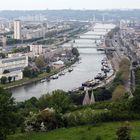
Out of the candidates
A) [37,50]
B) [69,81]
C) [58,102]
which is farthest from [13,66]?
[58,102]

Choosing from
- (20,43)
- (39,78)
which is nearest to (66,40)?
(20,43)

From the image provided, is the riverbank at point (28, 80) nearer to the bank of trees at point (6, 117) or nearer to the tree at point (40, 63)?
the tree at point (40, 63)

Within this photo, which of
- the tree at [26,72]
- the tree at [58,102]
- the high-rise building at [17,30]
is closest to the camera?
the tree at [58,102]

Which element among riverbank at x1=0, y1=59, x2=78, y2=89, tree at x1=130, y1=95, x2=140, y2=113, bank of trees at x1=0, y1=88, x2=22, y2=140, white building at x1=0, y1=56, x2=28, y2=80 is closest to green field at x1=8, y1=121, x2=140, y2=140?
bank of trees at x1=0, y1=88, x2=22, y2=140

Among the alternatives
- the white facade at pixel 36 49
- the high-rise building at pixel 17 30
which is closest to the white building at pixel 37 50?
the white facade at pixel 36 49

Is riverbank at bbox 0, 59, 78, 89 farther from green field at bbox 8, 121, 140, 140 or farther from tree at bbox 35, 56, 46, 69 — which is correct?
green field at bbox 8, 121, 140, 140

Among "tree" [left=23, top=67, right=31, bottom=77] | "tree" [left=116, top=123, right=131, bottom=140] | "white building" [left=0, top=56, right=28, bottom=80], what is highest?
"tree" [left=116, top=123, right=131, bottom=140]
